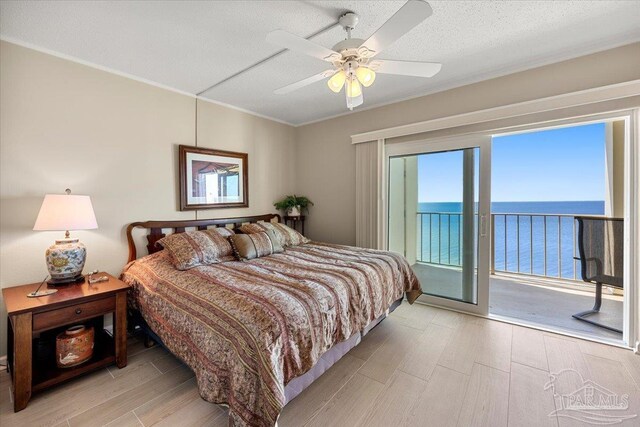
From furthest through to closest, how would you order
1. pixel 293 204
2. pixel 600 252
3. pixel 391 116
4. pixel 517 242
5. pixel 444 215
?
1. pixel 517 242
2. pixel 293 204
3. pixel 391 116
4. pixel 444 215
5. pixel 600 252

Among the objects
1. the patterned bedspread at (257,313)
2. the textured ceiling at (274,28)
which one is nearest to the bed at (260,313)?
the patterned bedspread at (257,313)

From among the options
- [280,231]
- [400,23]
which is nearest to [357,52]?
[400,23]

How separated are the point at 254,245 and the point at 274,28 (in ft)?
6.53

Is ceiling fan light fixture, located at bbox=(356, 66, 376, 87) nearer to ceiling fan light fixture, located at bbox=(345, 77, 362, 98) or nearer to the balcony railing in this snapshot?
ceiling fan light fixture, located at bbox=(345, 77, 362, 98)

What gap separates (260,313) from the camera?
142cm

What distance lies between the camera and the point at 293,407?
1.64 m

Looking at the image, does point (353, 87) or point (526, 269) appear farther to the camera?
point (526, 269)

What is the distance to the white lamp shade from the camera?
1908mm

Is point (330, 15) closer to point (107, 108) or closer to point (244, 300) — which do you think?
point (244, 300)

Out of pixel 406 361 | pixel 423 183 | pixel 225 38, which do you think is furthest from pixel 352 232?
pixel 225 38

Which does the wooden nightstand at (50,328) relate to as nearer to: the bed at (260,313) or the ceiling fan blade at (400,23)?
the bed at (260,313)

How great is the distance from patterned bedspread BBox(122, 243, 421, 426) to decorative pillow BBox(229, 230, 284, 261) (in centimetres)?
16

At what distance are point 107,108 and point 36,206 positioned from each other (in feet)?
3.53

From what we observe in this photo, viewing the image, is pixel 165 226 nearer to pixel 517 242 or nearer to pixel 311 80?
pixel 311 80
